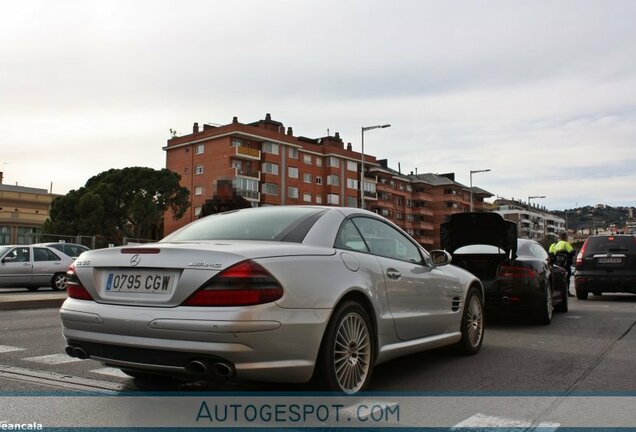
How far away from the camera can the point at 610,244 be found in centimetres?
1384

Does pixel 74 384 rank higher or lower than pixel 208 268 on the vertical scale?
lower

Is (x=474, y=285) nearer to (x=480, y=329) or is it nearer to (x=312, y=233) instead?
(x=480, y=329)

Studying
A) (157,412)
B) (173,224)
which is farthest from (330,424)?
(173,224)

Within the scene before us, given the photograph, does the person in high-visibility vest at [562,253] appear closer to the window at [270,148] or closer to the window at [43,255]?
the window at [43,255]

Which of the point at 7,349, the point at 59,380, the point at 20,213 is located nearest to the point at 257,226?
the point at 59,380

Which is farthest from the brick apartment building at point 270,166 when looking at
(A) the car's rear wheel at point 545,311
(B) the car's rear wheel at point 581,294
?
(A) the car's rear wheel at point 545,311

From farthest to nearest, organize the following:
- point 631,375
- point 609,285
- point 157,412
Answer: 1. point 609,285
2. point 631,375
3. point 157,412

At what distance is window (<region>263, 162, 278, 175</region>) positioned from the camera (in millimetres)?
69750

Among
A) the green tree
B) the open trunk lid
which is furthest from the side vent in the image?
the green tree

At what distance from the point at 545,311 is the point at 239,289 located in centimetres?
639

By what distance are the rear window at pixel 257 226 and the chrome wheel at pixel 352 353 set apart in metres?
0.69

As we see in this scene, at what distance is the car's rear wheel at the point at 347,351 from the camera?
12.4ft

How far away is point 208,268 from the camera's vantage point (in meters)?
3.54

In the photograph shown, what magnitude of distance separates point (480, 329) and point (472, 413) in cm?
253
